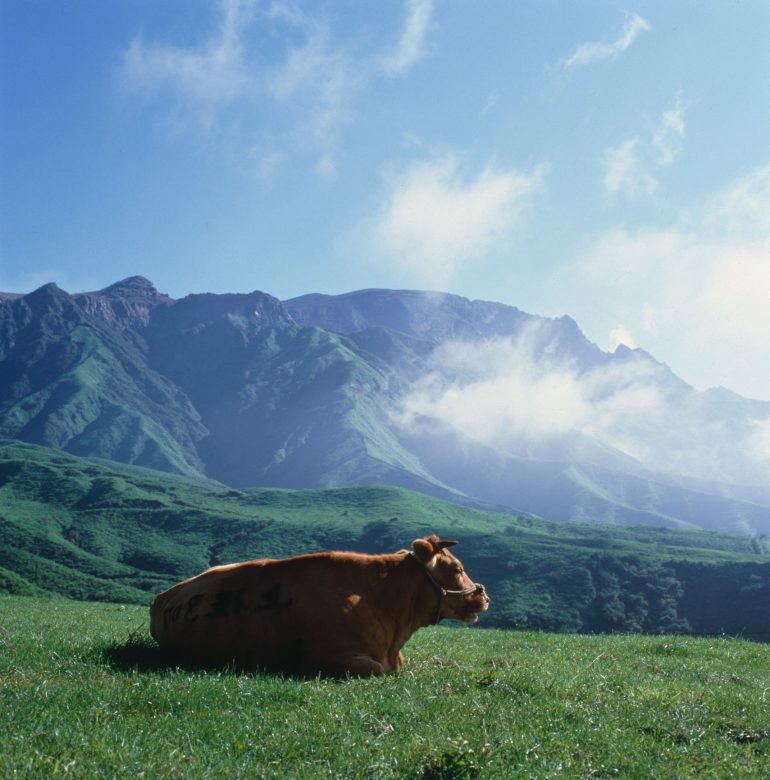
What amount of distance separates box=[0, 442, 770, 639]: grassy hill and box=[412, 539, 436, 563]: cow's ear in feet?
297

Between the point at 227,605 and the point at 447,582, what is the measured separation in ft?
11.3

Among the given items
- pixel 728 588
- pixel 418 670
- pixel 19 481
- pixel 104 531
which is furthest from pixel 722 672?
pixel 19 481

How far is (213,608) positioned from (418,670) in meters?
3.10

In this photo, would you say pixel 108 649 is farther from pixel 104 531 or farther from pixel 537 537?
pixel 537 537

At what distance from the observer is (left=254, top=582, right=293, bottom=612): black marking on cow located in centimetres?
961

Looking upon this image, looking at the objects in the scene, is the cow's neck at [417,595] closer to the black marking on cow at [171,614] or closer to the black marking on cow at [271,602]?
the black marking on cow at [271,602]

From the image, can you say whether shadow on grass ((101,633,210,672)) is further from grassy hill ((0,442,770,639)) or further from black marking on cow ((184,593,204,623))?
grassy hill ((0,442,770,639))

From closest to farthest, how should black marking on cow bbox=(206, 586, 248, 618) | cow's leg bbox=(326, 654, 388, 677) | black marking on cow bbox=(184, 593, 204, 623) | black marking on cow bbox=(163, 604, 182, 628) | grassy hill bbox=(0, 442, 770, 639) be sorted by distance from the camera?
cow's leg bbox=(326, 654, 388, 677)
black marking on cow bbox=(206, 586, 248, 618)
black marking on cow bbox=(184, 593, 204, 623)
black marking on cow bbox=(163, 604, 182, 628)
grassy hill bbox=(0, 442, 770, 639)

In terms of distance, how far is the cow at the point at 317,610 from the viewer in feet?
31.0

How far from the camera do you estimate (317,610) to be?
9.56 meters

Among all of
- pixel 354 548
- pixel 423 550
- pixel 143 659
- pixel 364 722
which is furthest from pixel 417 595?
pixel 354 548

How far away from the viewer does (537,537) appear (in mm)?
160125

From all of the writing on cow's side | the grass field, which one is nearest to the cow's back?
the writing on cow's side

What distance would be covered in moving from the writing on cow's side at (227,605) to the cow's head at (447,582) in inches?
91.2
